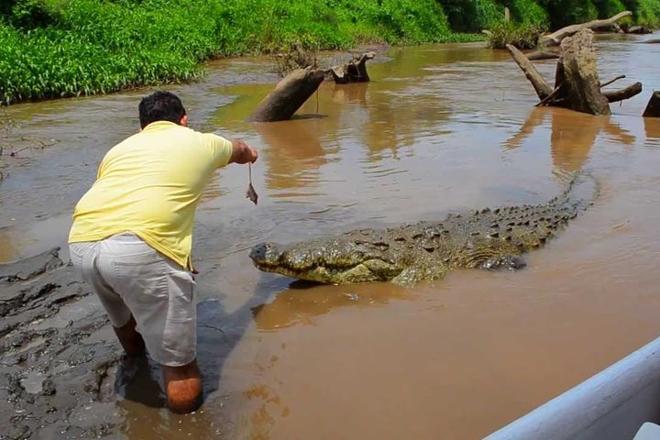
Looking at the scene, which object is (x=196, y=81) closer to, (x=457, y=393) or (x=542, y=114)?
(x=542, y=114)

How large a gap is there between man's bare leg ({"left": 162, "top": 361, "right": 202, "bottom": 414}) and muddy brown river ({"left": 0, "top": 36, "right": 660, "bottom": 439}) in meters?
0.07

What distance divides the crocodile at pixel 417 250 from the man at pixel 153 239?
1.31 m

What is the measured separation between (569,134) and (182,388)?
812 cm

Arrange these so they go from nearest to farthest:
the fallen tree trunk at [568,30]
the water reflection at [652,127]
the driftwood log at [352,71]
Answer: the water reflection at [652,127] < the driftwood log at [352,71] < the fallen tree trunk at [568,30]

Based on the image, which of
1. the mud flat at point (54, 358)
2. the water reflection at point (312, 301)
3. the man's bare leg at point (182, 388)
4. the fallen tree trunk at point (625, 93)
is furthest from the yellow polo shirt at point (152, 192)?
the fallen tree trunk at point (625, 93)

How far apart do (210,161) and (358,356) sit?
136 cm

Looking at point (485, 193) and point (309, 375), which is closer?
point (309, 375)

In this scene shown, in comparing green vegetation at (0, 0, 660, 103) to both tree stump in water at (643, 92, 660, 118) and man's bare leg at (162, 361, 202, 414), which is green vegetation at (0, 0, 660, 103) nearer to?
tree stump in water at (643, 92, 660, 118)

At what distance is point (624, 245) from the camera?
17.1ft

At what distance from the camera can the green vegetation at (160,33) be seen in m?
12.4

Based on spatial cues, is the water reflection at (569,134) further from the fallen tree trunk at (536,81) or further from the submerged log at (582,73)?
the fallen tree trunk at (536,81)

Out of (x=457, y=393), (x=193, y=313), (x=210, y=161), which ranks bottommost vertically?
(x=457, y=393)

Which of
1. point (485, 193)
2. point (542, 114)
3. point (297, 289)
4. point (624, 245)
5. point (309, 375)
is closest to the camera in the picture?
point (309, 375)

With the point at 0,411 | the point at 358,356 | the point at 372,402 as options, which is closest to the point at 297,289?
the point at 358,356
